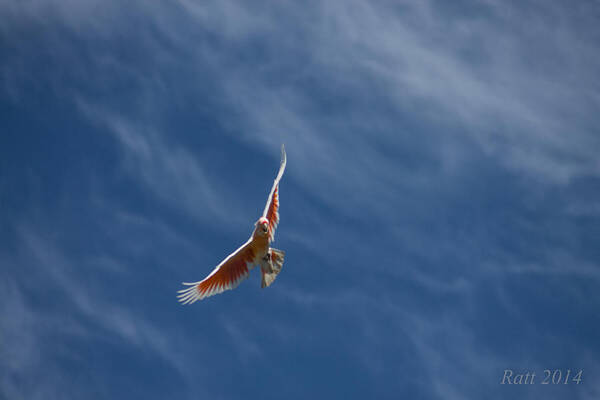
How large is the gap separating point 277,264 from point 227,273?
196 cm

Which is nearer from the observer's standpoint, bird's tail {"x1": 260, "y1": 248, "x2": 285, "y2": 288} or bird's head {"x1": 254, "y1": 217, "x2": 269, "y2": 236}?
bird's head {"x1": 254, "y1": 217, "x2": 269, "y2": 236}

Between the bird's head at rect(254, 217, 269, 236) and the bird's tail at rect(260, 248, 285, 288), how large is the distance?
130cm

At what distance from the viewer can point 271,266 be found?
27.3 metres

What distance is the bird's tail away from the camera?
27.3m

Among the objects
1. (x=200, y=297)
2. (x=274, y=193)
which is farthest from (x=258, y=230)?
(x=200, y=297)

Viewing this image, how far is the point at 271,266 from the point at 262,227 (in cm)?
202

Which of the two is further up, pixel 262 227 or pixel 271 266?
pixel 262 227

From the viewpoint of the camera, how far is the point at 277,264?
27.5 metres

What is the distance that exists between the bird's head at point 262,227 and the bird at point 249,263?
0.13m

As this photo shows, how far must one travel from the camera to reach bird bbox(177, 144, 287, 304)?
26.7 meters

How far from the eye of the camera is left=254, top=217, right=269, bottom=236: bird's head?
85.3ft

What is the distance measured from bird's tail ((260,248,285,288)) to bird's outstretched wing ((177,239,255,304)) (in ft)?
1.77

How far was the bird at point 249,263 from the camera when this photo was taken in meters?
26.7

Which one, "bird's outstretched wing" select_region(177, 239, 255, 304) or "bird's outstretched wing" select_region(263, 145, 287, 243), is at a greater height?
"bird's outstretched wing" select_region(263, 145, 287, 243)
